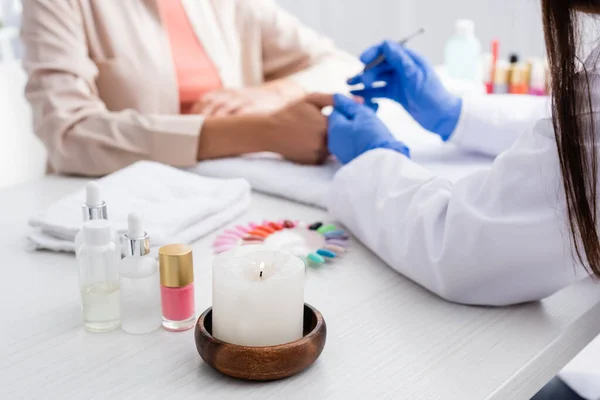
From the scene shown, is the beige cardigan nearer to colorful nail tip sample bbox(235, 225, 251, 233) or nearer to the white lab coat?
colorful nail tip sample bbox(235, 225, 251, 233)

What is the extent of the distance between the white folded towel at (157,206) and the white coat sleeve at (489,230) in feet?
0.79

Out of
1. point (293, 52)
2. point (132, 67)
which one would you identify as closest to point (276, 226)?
point (132, 67)

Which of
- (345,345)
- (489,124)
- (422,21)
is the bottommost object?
(345,345)

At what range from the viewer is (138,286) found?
67cm

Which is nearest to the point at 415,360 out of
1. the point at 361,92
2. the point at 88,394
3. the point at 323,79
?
the point at 88,394

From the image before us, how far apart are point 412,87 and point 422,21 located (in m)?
1.51

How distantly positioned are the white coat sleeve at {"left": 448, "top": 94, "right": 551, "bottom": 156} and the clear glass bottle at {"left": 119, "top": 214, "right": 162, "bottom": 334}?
698 mm

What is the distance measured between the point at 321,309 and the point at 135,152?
0.61m

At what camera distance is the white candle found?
0.59 metres

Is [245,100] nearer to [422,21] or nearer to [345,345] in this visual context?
[345,345]

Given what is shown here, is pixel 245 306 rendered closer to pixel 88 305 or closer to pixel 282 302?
pixel 282 302

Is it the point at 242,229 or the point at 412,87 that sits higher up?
the point at 412,87

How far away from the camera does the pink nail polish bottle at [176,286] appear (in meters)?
0.65

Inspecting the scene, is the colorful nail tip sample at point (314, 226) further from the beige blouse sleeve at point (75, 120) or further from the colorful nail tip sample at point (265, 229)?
the beige blouse sleeve at point (75, 120)
